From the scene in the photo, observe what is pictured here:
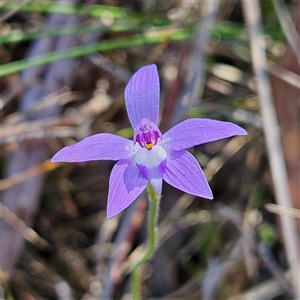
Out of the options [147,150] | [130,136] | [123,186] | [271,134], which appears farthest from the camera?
[130,136]

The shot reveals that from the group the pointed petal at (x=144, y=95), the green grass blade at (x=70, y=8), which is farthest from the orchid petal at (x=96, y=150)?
the green grass blade at (x=70, y=8)

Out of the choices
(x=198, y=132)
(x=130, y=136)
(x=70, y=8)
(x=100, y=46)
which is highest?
(x=70, y=8)

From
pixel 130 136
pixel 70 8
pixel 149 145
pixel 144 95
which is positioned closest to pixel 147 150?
pixel 149 145

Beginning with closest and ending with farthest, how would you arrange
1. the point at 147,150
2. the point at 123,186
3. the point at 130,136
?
the point at 123,186
the point at 147,150
the point at 130,136

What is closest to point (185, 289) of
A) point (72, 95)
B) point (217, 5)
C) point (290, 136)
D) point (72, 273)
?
point (72, 273)

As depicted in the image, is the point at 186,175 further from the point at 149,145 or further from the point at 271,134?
the point at 271,134

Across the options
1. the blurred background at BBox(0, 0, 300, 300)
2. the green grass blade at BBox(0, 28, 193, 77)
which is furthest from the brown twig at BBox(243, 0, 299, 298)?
the green grass blade at BBox(0, 28, 193, 77)
